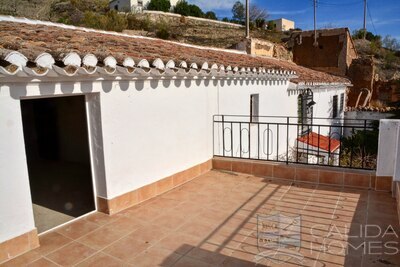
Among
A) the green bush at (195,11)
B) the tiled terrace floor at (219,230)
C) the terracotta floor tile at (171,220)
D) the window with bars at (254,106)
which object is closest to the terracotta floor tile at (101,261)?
the tiled terrace floor at (219,230)

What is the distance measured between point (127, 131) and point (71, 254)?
205cm

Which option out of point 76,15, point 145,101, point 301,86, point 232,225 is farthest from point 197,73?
point 76,15

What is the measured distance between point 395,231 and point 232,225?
2206 millimetres

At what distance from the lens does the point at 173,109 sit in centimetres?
608

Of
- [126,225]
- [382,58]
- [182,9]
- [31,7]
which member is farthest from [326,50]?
[31,7]

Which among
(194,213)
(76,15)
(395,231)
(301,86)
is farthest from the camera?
(76,15)

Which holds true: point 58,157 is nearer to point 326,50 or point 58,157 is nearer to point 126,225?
point 126,225

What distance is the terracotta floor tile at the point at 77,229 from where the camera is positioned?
4.27 meters

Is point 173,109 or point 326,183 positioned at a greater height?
point 173,109

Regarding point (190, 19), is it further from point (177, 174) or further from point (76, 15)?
point (177, 174)

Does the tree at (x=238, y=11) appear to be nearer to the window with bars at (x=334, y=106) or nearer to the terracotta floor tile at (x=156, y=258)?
the window with bars at (x=334, y=106)

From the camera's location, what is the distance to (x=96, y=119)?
15.4ft

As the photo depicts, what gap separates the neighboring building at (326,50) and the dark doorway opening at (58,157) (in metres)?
20.2

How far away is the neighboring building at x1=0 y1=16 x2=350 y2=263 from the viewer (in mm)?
3656
